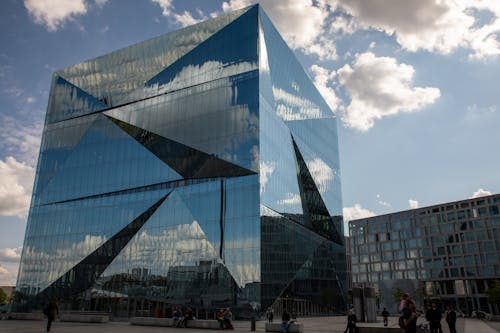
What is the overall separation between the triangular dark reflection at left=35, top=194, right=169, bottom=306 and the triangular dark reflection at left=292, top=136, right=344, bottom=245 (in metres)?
17.8

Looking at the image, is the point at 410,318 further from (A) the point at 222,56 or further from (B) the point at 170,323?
(A) the point at 222,56

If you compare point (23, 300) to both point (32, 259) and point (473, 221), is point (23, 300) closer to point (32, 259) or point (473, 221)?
point (32, 259)

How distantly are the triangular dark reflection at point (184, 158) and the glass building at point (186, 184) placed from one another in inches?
5.7

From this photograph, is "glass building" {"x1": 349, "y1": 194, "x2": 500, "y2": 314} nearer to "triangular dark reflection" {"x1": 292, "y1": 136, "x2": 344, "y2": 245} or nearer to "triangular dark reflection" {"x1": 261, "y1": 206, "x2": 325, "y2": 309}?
"triangular dark reflection" {"x1": 292, "y1": 136, "x2": 344, "y2": 245}

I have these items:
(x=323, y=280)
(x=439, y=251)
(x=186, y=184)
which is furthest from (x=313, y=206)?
(x=439, y=251)

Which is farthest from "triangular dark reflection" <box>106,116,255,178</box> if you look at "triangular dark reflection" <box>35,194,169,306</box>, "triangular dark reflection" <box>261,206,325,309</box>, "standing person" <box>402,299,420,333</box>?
"standing person" <box>402,299,420,333</box>

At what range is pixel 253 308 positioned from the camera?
40.0 m

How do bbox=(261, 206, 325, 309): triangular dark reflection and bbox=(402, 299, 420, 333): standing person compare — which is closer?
bbox=(402, 299, 420, 333): standing person

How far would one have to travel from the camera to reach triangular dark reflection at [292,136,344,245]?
55.7 metres

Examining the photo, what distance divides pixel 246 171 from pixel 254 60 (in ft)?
40.9

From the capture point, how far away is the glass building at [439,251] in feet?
313

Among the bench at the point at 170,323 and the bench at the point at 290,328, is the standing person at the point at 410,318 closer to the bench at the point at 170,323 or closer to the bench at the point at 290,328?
the bench at the point at 290,328

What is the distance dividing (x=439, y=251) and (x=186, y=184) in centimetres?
7962

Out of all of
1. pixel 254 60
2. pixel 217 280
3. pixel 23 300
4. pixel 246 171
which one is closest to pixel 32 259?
pixel 23 300
